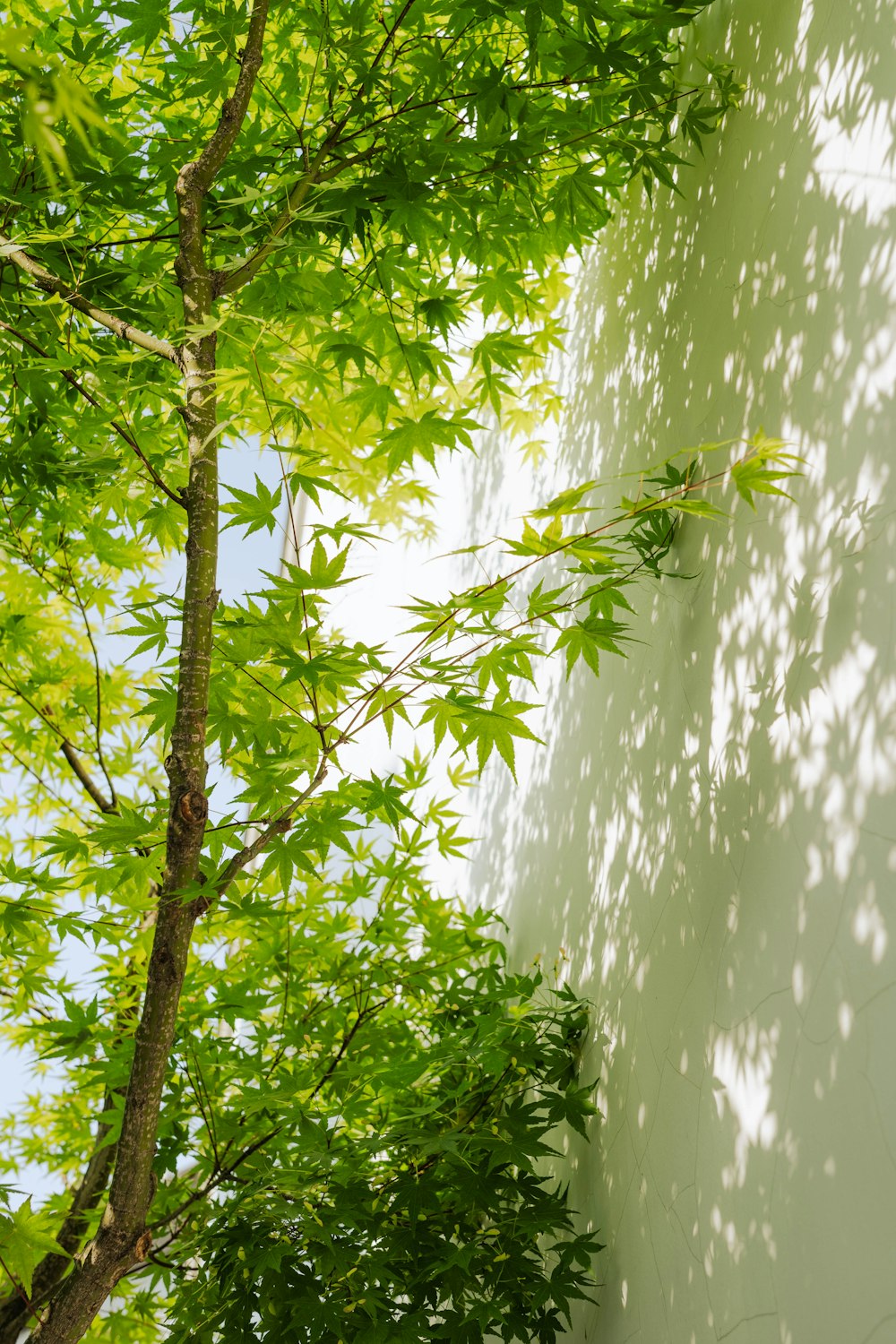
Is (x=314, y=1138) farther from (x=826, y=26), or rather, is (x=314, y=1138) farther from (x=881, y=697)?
(x=826, y=26)

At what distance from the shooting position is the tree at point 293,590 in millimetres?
1464

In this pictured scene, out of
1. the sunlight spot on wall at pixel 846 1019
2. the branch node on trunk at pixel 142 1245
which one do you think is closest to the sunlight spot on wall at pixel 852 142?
the sunlight spot on wall at pixel 846 1019

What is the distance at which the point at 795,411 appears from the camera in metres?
1.37

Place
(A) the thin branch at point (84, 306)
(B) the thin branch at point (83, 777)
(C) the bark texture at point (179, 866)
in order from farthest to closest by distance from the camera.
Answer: (B) the thin branch at point (83, 777) → (A) the thin branch at point (84, 306) → (C) the bark texture at point (179, 866)

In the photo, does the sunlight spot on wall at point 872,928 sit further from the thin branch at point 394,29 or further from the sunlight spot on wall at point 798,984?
the thin branch at point 394,29

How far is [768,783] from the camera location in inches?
52.6

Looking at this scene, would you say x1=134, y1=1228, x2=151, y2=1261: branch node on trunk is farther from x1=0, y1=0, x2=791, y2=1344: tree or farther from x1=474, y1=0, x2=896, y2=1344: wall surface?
x1=474, y1=0, x2=896, y2=1344: wall surface

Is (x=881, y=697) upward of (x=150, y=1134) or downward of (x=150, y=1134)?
upward

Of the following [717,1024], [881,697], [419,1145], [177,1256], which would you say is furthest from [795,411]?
[177,1256]

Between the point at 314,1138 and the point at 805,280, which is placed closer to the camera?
Result: the point at 805,280

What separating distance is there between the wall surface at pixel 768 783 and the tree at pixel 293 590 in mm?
129

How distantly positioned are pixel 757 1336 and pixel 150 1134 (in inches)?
32.9

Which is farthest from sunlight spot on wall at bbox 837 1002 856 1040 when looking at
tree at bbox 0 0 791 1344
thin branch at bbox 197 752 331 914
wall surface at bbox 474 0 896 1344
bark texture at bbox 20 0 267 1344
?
bark texture at bbox 20 0 267 1344

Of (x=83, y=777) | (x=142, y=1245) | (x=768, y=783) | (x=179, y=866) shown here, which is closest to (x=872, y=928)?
(x=768, y=783)
